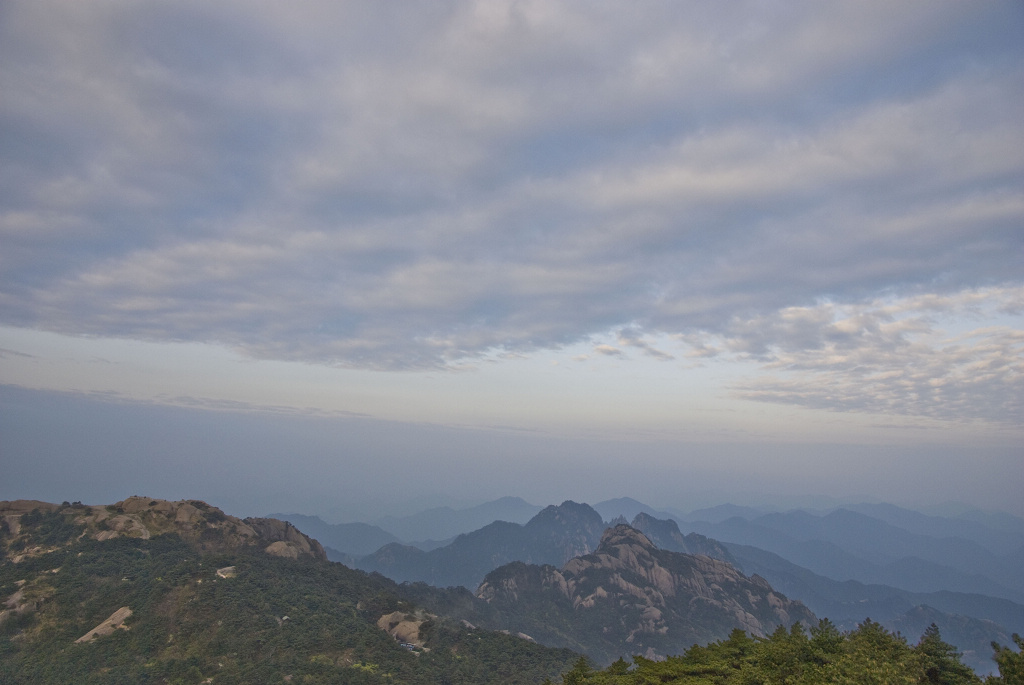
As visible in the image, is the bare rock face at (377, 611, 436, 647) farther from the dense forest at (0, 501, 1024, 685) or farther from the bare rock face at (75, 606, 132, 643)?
the bare rock face at (75, 606, 132, 643)

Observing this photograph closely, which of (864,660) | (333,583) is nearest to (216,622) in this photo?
(333,583)

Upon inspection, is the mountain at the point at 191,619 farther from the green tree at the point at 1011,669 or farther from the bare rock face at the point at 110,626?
the green tree at the point at 1011,669

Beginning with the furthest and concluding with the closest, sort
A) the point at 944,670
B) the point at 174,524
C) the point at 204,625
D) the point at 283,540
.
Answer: the point at 283,540 → the point at 174,524 → the point at 204,625 → the point at 944,670

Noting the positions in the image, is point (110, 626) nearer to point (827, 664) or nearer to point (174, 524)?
point (174, 524)

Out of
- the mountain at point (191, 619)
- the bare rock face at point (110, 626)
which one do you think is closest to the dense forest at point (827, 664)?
the mountain at point (191, 619)

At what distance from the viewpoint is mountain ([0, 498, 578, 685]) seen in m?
80.2

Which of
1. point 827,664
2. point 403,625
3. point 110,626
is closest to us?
point 827,664

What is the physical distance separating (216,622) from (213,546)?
53991 millimetres

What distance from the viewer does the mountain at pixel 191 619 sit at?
8019 cm

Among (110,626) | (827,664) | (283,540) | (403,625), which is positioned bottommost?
(403,625)

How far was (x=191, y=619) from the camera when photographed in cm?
8950

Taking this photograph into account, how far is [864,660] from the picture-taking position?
98.9 feet

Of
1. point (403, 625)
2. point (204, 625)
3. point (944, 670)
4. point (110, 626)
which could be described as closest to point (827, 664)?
point (944, 670)

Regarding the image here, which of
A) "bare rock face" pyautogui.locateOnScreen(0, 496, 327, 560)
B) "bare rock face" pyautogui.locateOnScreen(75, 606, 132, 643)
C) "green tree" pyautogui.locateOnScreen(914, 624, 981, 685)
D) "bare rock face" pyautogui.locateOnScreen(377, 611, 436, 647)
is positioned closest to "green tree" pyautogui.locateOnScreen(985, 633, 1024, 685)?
"green tree" pyautogui.locateOnScreen(914, 624, 981, 685)
